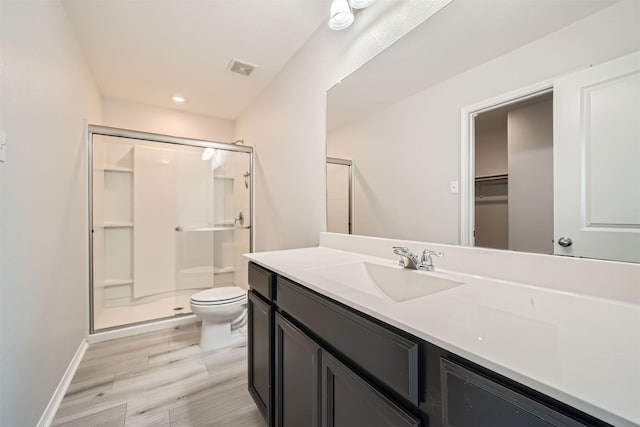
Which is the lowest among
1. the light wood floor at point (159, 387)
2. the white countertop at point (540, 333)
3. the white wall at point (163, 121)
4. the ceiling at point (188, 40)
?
the light wood floor at point (159, 387)

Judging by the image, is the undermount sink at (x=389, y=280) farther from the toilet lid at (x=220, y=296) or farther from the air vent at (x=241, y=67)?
the air vent at (x=241, y=67)

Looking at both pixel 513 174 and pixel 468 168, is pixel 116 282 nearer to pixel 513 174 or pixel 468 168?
pixel 468 168

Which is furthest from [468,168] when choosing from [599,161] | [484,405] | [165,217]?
[165,217]

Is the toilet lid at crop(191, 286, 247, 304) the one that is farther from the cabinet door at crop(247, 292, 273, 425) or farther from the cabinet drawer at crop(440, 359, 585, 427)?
the cabinet drawer at crop(440, 359, 585, 427)

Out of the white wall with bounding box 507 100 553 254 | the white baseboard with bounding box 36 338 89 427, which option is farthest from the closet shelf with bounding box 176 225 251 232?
the white wall with bounding box 507 100 553 254

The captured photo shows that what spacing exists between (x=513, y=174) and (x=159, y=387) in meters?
2.16

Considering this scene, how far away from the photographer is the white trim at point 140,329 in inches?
86.7

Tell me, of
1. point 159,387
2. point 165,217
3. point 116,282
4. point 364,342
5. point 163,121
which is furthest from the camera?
point 163,121

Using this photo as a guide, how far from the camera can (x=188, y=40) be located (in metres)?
2.00

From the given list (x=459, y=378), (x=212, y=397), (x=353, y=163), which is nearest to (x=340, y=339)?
(x=459, y=378)

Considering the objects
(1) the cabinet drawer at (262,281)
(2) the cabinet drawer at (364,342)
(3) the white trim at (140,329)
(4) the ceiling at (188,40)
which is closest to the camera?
(2) the cabinet drawer at (364,342)

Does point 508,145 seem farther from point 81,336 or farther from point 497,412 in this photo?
point 81,336

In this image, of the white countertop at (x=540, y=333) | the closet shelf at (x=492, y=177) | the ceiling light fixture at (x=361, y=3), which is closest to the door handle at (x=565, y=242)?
the white countertop at (x=540, y=333)

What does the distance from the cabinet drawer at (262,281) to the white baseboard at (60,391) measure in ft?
3.86
